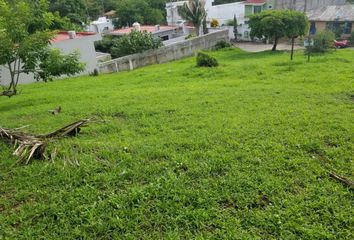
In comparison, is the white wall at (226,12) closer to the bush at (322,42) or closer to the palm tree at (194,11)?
the palm tree at (194,11)

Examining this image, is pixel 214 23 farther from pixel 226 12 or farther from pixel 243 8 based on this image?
pixel 243 8

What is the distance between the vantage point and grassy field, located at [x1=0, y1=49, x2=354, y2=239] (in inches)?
113

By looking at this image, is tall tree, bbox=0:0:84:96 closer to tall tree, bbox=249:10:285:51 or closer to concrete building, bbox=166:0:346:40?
tall tree, bbox=249:10:285:51

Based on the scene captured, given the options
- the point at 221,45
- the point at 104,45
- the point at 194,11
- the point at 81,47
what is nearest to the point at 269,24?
the point at 221,45

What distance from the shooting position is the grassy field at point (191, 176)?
2.87 meters

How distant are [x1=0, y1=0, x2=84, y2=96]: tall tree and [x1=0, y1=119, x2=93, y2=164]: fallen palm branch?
Result: 2998 mm

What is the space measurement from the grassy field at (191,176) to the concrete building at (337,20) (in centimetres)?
2452

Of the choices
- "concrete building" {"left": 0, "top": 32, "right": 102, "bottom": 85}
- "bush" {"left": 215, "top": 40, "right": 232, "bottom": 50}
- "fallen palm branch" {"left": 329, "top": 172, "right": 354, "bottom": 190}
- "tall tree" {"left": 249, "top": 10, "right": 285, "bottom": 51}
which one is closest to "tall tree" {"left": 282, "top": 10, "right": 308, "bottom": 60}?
"tall tree" {"left": 249, "top": 10, "right": 285, "bottom": 51}

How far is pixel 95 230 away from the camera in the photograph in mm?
2848

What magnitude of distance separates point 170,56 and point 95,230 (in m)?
19.0

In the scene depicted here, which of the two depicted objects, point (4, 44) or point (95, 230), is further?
point (4, 44)

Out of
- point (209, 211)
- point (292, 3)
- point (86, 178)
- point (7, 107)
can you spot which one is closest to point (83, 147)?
point (86, 178)

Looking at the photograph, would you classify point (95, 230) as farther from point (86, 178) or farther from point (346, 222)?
point (346, 222)

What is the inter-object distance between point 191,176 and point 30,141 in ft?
7.87
